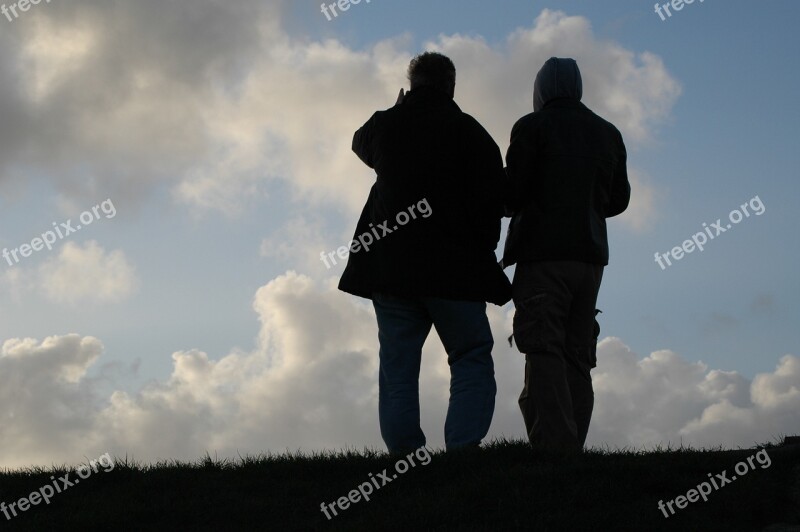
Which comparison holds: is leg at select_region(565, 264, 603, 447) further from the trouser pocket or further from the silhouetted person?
the silhouetted person

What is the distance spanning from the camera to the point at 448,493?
727 cm

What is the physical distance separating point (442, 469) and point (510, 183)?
2.06 meters

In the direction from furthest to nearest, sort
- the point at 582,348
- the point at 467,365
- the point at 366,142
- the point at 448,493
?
the point at 582,348 < the point at 366,142 < the point at 467,365 < the point at 448,493

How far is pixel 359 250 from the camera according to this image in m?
8.16

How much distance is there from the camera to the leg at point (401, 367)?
7984 millimetres

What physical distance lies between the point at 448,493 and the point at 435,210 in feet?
6.24

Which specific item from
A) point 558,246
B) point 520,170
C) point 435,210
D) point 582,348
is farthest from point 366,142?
point 582,348

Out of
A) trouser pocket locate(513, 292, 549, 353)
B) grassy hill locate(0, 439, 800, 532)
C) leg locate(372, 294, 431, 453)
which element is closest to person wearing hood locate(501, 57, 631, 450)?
trouser pocket locate(513, 292, 549, 353)

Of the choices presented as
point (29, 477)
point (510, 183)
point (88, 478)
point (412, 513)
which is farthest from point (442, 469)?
point (29, 477)

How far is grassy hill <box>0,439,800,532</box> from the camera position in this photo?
6.97 metres

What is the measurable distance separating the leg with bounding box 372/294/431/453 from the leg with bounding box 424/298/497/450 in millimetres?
165

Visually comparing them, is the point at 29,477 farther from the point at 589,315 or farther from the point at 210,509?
the point at 589,315

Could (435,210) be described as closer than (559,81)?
Yes

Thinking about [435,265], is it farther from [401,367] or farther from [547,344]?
[547,344]
